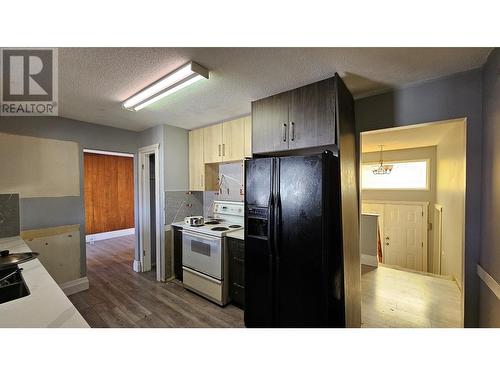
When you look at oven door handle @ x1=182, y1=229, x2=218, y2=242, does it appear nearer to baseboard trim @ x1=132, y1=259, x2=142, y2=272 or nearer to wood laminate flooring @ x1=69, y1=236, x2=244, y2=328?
wood laminate flooring @ x1=69, y1=236, x2=244, y2=328

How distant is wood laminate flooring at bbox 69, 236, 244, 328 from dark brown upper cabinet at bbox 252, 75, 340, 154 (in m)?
1.63

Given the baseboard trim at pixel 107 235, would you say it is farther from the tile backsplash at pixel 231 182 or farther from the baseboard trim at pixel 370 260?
the baseboard trim at pixel 370 260

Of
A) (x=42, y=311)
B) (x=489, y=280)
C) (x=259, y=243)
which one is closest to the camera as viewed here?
(x=42, y=311)

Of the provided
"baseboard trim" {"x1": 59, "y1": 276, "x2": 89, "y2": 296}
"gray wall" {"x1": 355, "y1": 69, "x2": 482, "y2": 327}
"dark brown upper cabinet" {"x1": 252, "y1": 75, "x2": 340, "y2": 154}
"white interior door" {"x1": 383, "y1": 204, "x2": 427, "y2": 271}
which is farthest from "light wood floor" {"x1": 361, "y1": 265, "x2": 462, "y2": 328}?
"baseboard trim" {"x1": 59, "y1": 276, "x2": 89, "y2": 296}

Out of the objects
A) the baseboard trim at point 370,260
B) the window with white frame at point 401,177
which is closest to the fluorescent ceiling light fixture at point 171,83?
the baseboard trim at point 370,260

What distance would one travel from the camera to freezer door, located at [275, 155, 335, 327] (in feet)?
4.54

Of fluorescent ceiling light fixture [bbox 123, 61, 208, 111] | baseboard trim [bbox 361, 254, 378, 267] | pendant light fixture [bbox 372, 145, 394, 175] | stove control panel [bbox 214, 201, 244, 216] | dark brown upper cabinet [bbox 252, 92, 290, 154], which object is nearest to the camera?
fluorescent ceiling light fixture [bbox 123, 61, 208, 111]

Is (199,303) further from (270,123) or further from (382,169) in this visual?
(382,169)

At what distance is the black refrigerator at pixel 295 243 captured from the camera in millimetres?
1381

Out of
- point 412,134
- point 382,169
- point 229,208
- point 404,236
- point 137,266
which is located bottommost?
point 137,266

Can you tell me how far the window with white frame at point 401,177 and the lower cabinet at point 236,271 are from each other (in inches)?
154

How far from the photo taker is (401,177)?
A: 4348 mm

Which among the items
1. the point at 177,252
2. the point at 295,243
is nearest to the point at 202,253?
the point at 177,252

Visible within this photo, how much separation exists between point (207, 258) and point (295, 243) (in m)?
1.12
